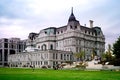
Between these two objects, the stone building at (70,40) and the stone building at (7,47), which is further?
the stone building at (7,47)

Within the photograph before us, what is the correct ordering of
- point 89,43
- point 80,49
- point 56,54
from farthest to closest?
point 89,43
point 80,49
point 56,54

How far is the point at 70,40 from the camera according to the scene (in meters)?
127

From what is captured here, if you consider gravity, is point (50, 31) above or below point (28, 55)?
above

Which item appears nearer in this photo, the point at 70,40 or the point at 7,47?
the point at 70,40

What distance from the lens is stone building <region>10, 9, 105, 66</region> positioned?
125375mm

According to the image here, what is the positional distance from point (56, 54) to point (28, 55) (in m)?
19.7

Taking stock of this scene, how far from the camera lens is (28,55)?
435 feet

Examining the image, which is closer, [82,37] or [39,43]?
[82,37]

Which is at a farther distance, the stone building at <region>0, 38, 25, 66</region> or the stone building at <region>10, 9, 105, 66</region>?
the stone building at <region>0, 38, 25, 66</region>

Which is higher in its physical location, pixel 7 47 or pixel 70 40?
pixel 70 40

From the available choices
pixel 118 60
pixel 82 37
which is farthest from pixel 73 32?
pixel 118 60

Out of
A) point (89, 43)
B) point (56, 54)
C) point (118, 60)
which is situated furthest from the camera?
point (89, 43)

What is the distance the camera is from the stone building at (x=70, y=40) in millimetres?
125375

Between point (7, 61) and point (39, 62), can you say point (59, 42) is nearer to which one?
point (39, 62)
